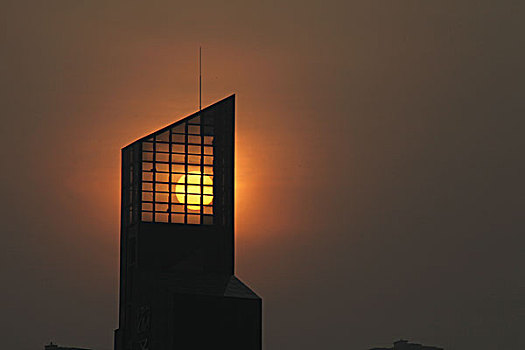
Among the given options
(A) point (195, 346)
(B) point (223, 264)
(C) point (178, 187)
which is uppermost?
(C) point (178, 187)

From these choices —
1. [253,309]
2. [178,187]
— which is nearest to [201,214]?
[178,187]

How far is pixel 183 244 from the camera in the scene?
50812mm

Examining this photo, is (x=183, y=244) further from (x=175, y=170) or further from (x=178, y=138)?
(x=178, y=138)

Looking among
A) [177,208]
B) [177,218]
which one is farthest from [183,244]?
[177,208]

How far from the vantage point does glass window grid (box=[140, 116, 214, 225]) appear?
5097 centimetres

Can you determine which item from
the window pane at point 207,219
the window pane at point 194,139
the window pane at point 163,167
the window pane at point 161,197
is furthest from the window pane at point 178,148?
the window pane at point 207,219

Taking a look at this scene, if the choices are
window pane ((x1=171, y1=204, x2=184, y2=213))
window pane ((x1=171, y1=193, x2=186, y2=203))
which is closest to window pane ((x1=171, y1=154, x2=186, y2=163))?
window pane ((x1=171, y1=193, x2=186, y2=203))

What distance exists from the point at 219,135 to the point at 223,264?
5.84m

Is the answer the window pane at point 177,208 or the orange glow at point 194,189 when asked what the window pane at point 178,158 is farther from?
the window pane at point 177,208

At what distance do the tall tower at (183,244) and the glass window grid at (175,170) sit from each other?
44 mm

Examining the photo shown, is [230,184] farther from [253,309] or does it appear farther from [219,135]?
[253,309]

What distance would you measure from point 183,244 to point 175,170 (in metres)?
3.35

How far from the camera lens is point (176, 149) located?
51.7 m

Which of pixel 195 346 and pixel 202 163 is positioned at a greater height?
pixel 202 163
